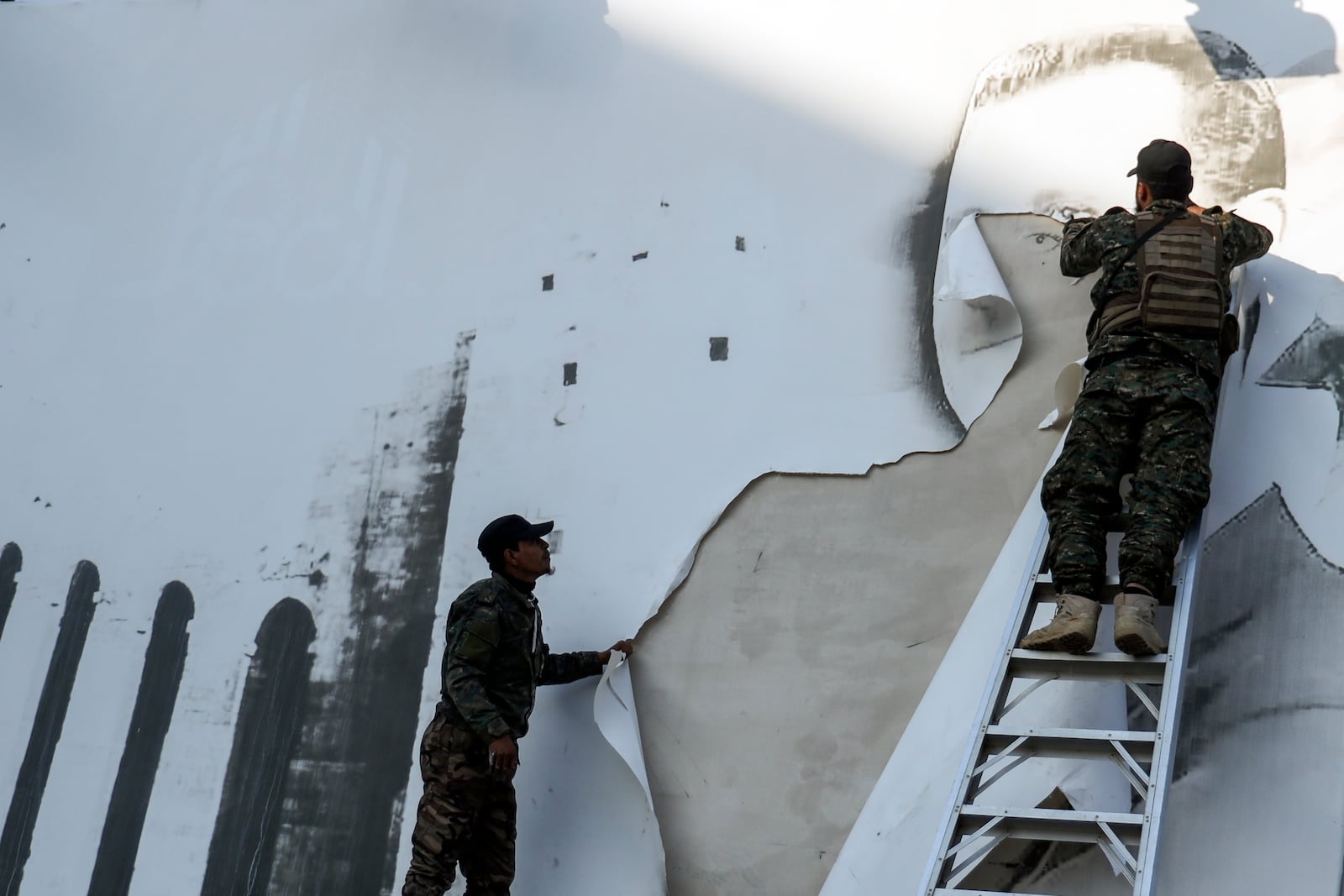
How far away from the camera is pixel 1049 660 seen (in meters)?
2.36

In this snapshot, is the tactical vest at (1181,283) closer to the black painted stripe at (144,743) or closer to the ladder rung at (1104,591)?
the ladder rung at (1104,591)

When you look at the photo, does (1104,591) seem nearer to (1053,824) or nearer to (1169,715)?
(1169,715)

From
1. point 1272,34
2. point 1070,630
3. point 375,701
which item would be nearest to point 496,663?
point 375,701

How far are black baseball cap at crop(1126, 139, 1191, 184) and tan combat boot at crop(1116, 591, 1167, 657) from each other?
3.06ft

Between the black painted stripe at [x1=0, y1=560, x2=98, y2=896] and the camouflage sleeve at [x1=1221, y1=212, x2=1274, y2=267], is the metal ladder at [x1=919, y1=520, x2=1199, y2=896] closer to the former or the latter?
the camouflage sleeve at [x1=1221, y1=212, x2=1274, y2=267]

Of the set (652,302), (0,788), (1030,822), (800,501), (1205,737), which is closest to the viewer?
(1030,822)

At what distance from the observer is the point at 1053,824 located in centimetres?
219

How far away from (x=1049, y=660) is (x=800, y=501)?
102 centimetres

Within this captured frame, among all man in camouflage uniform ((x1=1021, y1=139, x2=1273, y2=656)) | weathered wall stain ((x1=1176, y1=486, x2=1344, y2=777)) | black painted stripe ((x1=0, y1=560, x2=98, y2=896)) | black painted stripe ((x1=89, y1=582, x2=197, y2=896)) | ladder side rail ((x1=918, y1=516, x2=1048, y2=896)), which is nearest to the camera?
ladder side rail ((x1=918, y1=516, x2=1048, y2=896))

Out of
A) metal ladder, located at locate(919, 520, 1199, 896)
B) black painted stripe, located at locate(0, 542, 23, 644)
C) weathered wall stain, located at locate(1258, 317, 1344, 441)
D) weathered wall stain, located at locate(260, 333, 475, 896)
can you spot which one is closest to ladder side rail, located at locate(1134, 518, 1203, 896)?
metal ladder, located at locate(919, 520, 1199, 896)

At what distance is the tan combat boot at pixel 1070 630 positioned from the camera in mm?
2318

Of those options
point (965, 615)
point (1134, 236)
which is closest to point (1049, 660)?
point (965, 615)

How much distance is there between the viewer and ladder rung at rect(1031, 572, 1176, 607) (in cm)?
243

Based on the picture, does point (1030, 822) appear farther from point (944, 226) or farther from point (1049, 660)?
point (944, 226)
